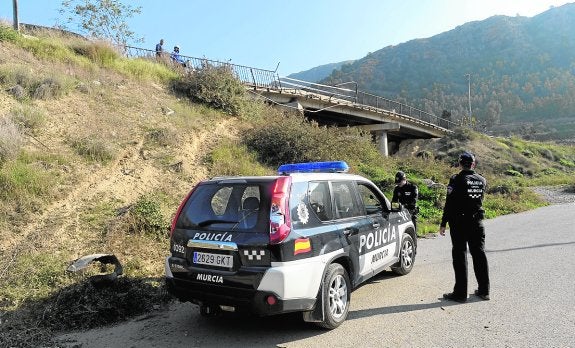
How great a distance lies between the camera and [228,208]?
472 cm

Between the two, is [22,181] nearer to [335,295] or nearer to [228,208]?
[228,208]

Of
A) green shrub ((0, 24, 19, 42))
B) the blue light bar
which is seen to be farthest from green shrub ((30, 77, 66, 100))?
the blue light bar

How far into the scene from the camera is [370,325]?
4844 mm

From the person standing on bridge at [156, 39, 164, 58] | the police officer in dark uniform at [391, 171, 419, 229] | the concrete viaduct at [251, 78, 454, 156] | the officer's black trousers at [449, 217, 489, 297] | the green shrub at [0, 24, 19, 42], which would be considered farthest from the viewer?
the concrete viaduct at [251, 78, 454, 156]

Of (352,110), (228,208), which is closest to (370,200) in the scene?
(228,208)

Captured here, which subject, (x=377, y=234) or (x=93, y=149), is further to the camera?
(x=93, y=149)

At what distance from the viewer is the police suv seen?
4.25m

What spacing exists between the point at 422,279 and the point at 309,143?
9.89 metres

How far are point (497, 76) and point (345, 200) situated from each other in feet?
556

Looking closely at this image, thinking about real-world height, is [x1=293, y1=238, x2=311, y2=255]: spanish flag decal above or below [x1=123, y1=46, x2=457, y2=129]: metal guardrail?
below

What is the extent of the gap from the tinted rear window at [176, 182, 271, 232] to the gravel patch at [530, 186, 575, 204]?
72.4 feet

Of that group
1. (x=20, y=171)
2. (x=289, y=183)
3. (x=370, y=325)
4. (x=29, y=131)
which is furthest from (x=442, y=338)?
(x=29, y=131)

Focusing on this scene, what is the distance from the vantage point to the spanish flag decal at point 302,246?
4.36 m

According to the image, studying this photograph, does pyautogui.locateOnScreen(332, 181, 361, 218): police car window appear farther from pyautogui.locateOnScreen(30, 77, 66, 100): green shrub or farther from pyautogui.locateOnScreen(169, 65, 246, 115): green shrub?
pyautogui.locateOnScreen(169, 65, 246, 115): green shrub
